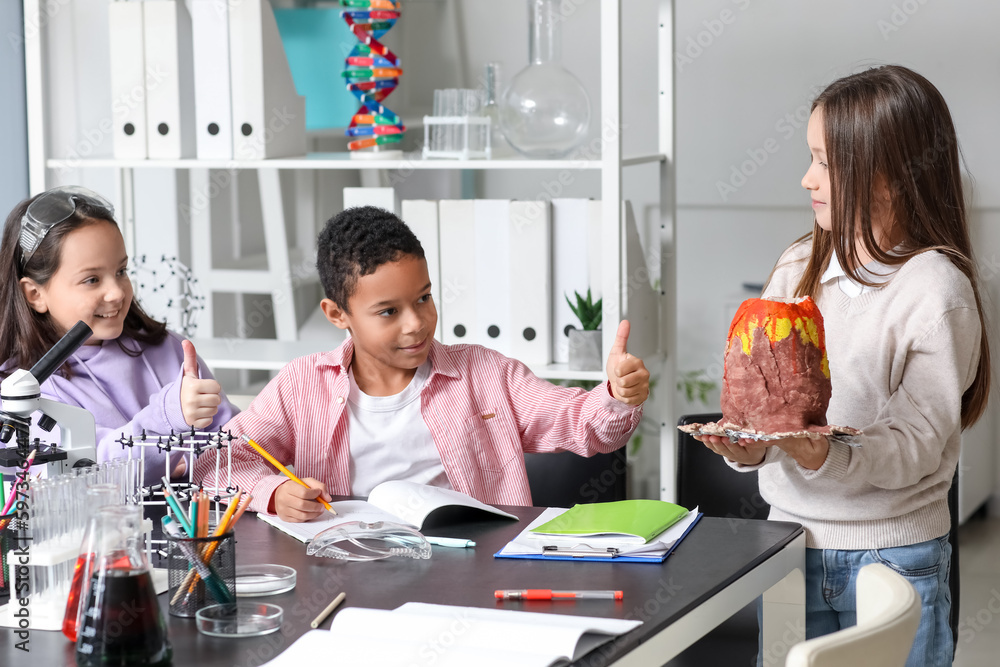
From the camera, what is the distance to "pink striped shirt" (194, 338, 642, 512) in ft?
5.54

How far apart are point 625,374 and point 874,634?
2.12 ft

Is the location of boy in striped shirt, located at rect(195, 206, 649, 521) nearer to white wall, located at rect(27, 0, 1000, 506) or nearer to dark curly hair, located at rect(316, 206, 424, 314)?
dark curly hair, located at rect(316, 206, 424, 314)

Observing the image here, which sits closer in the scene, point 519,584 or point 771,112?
point 519,584

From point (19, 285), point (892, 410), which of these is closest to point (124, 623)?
point (892, 410)

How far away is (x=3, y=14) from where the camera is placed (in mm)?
2900

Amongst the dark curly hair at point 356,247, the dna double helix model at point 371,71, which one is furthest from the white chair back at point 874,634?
the dna double helix model at point 371,71

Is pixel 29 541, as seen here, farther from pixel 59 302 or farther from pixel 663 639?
pixel 59 302

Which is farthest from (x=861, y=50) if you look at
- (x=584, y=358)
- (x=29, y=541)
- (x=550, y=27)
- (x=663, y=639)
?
(x=29, y=541)

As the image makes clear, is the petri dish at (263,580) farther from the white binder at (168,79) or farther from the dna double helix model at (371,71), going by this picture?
the white binder at (168,79)

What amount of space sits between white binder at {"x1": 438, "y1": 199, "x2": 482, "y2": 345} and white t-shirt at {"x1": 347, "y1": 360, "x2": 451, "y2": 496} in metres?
0.83

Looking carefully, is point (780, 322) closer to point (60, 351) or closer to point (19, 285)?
point (60, 351)

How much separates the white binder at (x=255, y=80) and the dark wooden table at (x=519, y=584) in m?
1.40

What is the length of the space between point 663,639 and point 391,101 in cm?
297

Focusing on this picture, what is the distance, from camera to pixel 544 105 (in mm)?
2486
